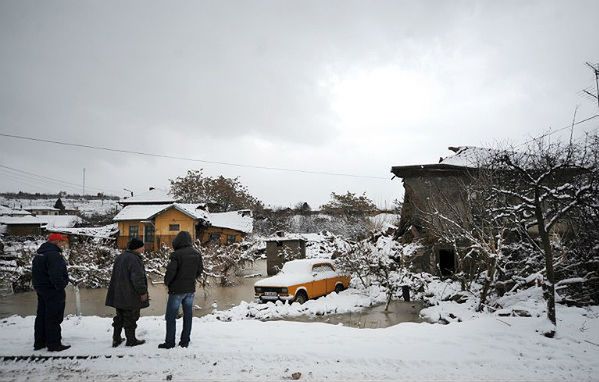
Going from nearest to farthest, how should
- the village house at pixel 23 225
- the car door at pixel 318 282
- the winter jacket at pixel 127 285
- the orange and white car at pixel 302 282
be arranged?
1. the winter jacket at pixel 127 285
2. the orange and white car at pixel 302 282
3. the car door at pixel 318 282
4. the village house at pixel 23 225

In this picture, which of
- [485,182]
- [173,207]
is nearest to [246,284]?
[485,182]

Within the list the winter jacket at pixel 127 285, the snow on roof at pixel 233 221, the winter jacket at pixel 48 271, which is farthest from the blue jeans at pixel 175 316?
the snow on roof at pixel 233 221

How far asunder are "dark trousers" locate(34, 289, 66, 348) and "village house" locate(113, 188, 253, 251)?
27421mm

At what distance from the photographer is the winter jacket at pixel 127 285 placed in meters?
5.34

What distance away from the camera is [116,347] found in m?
5.32

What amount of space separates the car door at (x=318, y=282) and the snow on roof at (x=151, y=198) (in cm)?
3708

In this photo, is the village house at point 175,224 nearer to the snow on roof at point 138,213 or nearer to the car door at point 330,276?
the snow on roof at point 138,213

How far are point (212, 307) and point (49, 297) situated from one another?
7784 mm

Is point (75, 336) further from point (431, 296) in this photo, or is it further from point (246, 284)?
point (246, 284)

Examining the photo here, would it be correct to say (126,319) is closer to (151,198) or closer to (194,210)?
(194,210)

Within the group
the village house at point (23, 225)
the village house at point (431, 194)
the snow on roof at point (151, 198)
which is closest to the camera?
the village house at point (431, 194)

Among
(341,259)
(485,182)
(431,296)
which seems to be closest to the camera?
(485,182)

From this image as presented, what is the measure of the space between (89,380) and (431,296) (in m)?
11.6

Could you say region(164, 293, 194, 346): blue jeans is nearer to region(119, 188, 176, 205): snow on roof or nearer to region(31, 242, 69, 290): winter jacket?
region(31, 242, 69, 290): winter jacket
